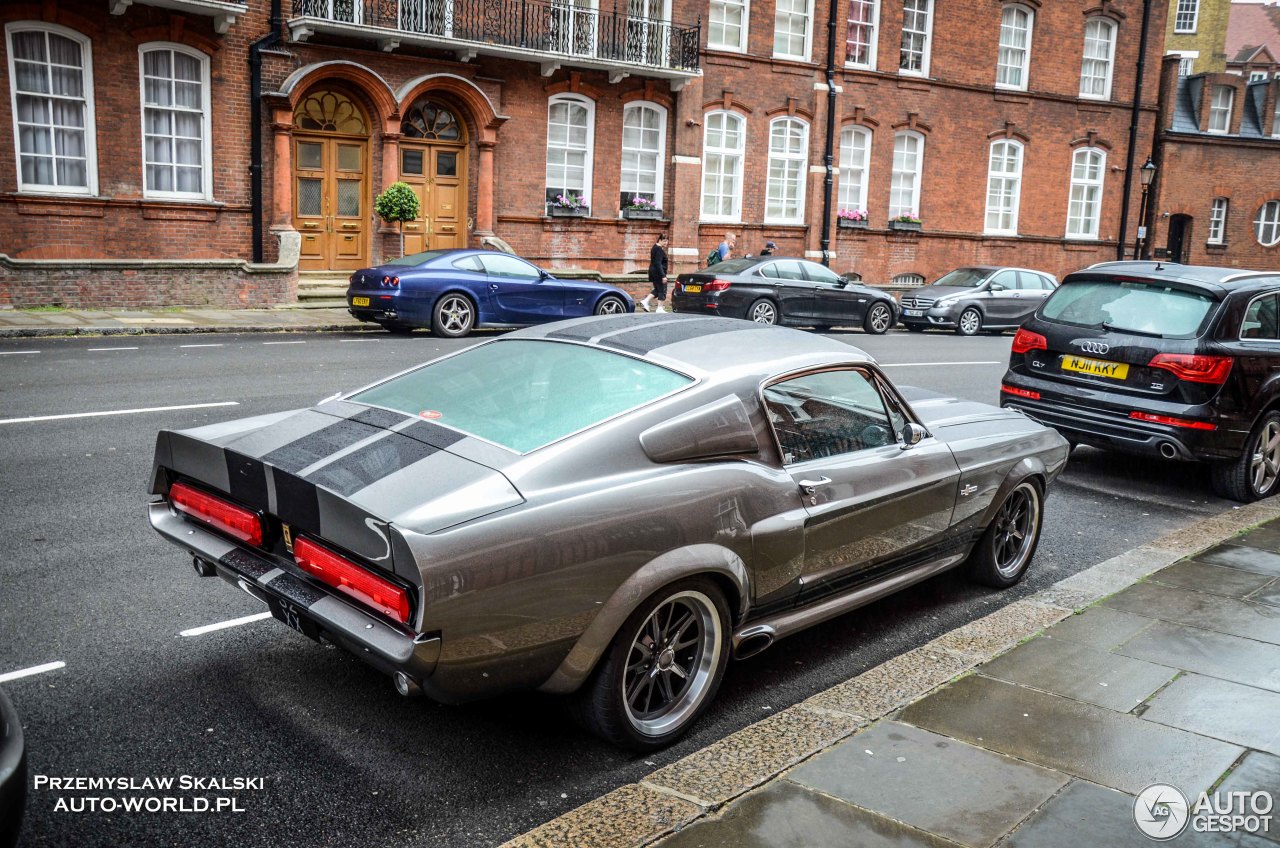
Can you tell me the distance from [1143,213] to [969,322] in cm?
1730

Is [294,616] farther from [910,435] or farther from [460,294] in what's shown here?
[460,294]

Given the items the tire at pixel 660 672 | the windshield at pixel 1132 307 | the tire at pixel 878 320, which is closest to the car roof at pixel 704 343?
the tire at pixel 660 672

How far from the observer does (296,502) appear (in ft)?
12.6

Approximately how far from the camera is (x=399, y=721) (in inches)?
167

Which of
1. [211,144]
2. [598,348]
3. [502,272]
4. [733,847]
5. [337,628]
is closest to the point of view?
[733,847]

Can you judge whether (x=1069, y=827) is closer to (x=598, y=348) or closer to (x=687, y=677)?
(x=687, y=677)

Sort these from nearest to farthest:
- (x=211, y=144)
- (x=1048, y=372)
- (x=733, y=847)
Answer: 1. (x=733, y=847)
2. (x=1048, y=372)
3. (x=211, y=144)

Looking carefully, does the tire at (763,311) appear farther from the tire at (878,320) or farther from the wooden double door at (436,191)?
the wooden double door at (436,191)

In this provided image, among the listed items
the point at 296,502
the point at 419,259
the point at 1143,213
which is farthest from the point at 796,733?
the point at 1143,213

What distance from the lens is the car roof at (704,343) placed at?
4641 mm

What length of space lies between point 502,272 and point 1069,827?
15310 mm

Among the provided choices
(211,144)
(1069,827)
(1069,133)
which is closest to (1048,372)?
(1069,827)

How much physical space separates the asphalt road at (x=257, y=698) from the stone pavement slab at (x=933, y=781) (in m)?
0.60

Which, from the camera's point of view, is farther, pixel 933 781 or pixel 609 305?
pixel 609 305
